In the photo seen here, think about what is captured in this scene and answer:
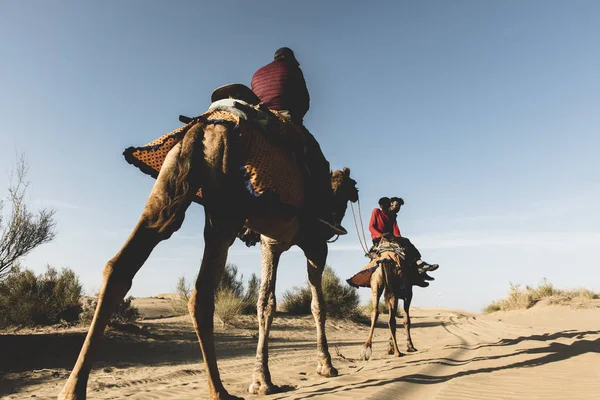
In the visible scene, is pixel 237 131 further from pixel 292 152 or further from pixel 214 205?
pixel 292 152

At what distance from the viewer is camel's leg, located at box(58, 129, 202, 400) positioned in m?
2.33

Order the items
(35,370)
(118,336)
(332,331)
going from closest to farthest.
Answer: (35,370)
(118,336)
(332,331)

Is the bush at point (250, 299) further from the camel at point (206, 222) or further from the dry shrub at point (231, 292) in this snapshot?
the camel at point (206, 222)

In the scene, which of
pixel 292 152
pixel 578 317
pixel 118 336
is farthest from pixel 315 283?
pixel 578 317

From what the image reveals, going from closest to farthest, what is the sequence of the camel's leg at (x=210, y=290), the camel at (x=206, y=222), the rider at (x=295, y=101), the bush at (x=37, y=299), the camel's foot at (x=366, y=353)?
the camel at (x=206, y=222) → the camel's leg at (x=210, y=290) → the rider at (x=295, y=101) → the camel's foot at (x=366, y=353) → the bush at (x=37, y=299)

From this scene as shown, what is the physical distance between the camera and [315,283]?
17.1 feet

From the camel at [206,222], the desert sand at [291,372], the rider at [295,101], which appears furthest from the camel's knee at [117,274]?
the rider at [295,101]

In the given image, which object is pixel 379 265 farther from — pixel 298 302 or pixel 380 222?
pixel 298 302

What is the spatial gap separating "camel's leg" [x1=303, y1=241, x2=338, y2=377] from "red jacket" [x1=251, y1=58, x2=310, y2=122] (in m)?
1.70

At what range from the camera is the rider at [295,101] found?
450 centimetres

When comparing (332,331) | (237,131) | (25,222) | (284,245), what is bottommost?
(332,331)

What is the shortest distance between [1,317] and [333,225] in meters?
10.6

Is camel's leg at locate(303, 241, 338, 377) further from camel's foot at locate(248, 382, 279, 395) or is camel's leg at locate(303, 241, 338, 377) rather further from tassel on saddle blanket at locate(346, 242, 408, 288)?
tassel on saddle blanket at locate(346, 242, 408, 288)

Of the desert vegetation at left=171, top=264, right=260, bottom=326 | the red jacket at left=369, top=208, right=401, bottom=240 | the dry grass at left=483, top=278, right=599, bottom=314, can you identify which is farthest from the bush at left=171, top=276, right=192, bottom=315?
the dry grass at left=483, top=278, right=599, bottom=314
